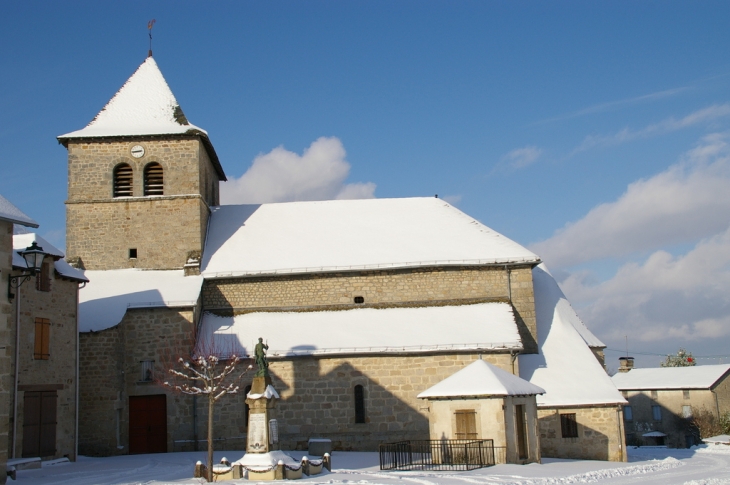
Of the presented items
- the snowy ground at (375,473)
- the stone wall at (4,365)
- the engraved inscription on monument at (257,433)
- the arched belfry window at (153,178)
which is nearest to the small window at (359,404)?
the snowy ground at (375,473)

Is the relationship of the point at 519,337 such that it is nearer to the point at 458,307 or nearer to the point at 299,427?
the point at 458,307

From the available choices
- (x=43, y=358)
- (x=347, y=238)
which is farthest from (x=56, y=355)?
(x=347, y=238)

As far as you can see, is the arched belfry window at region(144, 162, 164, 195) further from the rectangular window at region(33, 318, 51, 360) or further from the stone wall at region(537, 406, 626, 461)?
the stone wall at region(537, 406, 626, 461)

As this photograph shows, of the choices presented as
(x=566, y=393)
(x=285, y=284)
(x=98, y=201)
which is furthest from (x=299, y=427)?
(x=98, y=201)

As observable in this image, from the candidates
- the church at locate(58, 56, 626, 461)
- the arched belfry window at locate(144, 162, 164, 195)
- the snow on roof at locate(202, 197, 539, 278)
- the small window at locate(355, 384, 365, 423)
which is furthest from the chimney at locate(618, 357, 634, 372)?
the arched belfry window at locate(144, 162, 164, 195)

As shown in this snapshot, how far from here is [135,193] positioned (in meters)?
25.5

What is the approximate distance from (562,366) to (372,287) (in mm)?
6506

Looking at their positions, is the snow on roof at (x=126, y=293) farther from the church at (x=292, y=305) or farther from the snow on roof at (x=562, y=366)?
the snow on roof at (x=562, y=366)

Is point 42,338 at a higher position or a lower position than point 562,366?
higher

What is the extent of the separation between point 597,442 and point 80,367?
1520 centimetres

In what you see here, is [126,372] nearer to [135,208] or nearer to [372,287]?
[135,208]

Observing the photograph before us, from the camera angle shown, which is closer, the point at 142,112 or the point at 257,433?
the point at 257,433

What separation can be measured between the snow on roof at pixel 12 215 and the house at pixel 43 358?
1.93 meters

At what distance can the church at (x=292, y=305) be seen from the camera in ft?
70.4
